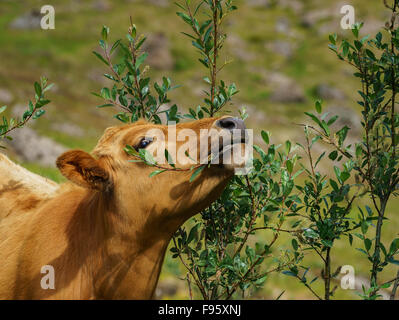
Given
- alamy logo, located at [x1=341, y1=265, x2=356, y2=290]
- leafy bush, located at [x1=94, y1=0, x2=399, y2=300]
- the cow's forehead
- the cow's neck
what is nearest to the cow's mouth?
the cow's forehead

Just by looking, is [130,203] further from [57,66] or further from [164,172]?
[57,66]

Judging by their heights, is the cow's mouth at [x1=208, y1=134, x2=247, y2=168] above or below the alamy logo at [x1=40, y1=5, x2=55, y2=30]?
below

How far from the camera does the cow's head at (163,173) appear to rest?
4703 mm

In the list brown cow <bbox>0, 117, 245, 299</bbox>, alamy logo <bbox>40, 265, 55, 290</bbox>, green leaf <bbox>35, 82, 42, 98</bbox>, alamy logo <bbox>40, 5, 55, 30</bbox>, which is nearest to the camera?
brown cow <bbox>0, 117, 245, 299</bbox>

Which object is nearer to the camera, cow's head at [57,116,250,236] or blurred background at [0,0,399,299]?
cow's head at [57,116,250,236]

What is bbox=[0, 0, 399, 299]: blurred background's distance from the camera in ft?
101

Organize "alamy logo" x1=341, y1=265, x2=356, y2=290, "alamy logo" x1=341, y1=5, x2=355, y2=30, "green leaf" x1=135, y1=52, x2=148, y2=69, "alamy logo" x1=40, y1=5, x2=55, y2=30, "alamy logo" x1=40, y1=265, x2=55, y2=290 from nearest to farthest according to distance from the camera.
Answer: "alamy logo" x1=40, y1=265, x2=55, y2=290
"alamy logo" x1=341, y1=265, x2=356, y2=290
"alamy logo" x1=341, y1=5, x2=355, y2=30
"green leaf" x1=135, y1=52, x2=148, y2=69
"alamy logo" x1=40, y1=5, x2=55, y2=30

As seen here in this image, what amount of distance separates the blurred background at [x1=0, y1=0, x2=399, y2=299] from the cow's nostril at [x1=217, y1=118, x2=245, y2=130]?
391 inches

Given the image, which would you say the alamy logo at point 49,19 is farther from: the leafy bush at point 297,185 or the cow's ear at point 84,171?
the cow's ear at point 84,171

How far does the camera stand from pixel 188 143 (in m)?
4.80

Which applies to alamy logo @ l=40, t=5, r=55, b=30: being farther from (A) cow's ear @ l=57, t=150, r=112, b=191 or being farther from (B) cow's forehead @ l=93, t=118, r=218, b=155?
(A) cow's ear @ l=57, t=150, r=112, b=191

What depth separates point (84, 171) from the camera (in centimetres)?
509

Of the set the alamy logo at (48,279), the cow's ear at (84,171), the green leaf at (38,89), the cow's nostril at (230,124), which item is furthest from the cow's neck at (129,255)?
the green leaf at (38,89)
